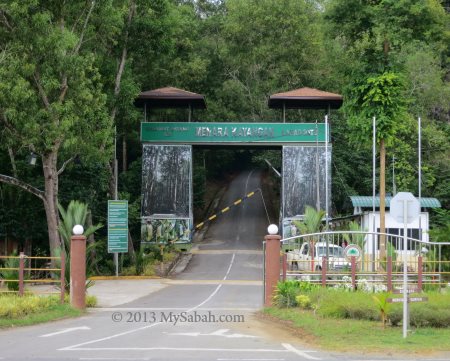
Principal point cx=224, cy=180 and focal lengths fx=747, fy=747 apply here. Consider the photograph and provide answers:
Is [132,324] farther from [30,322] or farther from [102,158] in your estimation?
[102,158]

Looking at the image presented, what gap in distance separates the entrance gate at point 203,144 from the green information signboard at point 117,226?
10.1m

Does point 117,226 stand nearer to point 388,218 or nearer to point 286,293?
point 388,218

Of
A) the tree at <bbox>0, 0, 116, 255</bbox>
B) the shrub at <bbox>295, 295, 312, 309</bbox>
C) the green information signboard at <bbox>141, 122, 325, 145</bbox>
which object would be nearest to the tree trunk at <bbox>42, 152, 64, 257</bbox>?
the tree at <bbox>0, 0, 116, 255</bbox>

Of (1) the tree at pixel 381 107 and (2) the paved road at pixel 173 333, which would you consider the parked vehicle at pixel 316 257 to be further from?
(1) the tree at pixel 381 107

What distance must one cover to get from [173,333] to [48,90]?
16228 millimetres

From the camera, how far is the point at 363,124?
30.9m

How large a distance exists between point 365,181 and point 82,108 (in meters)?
26.7

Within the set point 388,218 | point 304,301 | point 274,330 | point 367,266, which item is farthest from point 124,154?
point 274,330

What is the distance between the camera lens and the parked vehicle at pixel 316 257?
21797 millimetres

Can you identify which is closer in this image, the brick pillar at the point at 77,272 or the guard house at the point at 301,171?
the brick pillar at the point at 77,272

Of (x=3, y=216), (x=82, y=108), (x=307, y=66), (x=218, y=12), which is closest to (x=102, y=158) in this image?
(x=82, y=108)

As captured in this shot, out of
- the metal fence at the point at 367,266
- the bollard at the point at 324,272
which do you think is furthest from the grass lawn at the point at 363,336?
the metal fence at the point at 367,266

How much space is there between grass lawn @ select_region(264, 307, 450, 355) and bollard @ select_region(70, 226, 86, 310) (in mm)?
6175

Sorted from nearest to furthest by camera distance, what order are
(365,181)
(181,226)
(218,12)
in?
(181,226) < (365,181) < (218,12)
